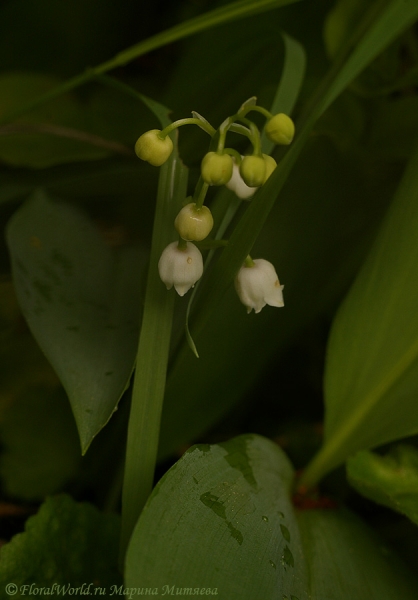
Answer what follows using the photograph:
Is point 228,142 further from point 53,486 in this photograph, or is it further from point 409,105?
point 53,486

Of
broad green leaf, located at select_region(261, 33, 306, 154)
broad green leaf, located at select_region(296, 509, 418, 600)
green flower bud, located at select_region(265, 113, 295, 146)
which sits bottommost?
broad green leaf, located at select_region(296, 509, 418, 600)

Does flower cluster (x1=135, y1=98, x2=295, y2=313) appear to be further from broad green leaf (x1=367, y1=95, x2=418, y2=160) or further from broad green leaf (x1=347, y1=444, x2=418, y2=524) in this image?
broad green leaf (x1=367, y1=95, x2=418, y2=160)

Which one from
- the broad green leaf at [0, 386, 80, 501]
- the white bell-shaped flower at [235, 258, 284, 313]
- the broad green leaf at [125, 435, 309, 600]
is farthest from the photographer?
the broad green leaf at [0, 386, 80, 501]

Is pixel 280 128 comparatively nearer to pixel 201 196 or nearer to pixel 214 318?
pixel 201 196

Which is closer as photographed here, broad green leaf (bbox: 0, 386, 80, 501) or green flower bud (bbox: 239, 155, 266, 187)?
green flower bud (bbox: 239, 155, 266, 187)

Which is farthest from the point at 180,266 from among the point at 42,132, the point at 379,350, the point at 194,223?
the point at 42,132

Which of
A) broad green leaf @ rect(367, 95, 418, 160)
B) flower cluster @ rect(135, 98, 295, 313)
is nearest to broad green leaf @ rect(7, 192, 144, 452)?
flower cluster @ rect(135, 98, 295, 313)

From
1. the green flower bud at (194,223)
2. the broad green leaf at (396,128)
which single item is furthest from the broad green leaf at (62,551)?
the broad green leaf at (396,128)
